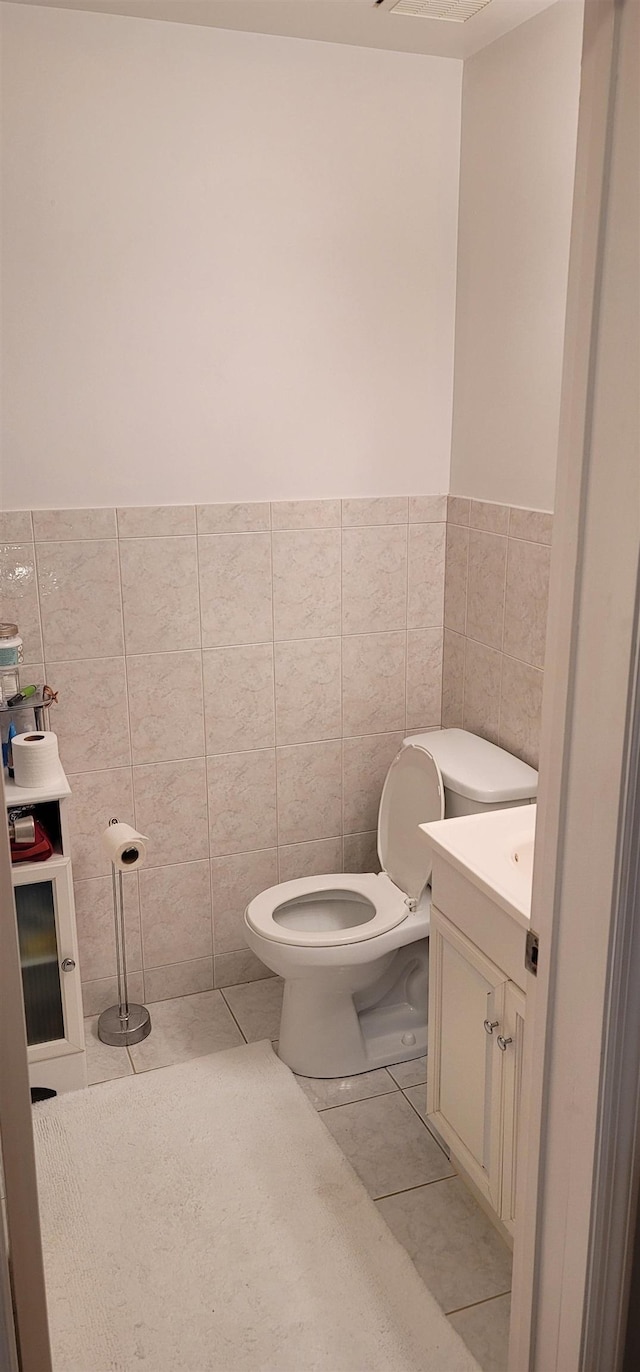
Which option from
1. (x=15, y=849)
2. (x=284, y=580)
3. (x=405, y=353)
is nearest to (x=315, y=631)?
(x=284, y=580)

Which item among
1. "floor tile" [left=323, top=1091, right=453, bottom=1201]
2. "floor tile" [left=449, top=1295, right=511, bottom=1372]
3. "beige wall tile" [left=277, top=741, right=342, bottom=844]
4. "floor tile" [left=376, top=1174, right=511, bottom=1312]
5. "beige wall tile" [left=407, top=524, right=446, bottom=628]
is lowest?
"floor tile" [left=323, top=1091, right=453, bottom=1201]

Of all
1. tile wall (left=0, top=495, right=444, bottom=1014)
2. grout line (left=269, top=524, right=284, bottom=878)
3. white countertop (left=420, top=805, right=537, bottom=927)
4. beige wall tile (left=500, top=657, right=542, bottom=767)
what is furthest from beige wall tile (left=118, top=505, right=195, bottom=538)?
white countertop (left=420, top=805, right=537, bottom=927)

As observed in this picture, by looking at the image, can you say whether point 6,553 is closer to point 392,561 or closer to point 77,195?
point 77,195

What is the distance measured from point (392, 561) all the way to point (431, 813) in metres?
0.76

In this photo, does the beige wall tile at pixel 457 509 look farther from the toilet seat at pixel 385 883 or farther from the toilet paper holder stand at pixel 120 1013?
the toilet paper holder stand at pixel 120 1013

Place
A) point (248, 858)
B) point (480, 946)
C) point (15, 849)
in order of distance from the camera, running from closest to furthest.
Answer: point (480, 946) → point (15, 849) → point (248, 858)

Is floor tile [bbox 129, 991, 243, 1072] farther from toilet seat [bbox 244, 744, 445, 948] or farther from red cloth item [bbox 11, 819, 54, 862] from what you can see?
red cloth item [bbox 11, 819, 54, 862]

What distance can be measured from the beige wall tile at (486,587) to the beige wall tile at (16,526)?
1.19m

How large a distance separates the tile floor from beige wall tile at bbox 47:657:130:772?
30.5 inches

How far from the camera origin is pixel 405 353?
284cm

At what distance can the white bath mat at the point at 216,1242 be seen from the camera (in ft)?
6.19

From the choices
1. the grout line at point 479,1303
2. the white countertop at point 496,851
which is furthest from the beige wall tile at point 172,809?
the grout line at point 479,1303

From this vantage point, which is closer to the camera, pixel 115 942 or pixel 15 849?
pixel 15 849

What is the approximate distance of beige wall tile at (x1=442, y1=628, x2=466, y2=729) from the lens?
3004mm
